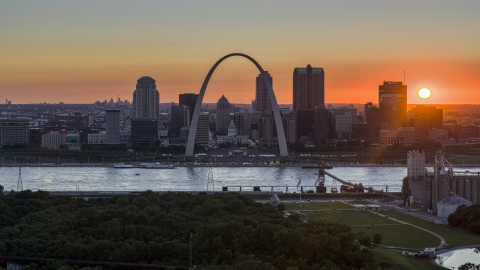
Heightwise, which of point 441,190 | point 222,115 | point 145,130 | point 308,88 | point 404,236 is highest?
point 308,88

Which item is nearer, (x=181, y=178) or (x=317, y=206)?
(x=317, y=206)

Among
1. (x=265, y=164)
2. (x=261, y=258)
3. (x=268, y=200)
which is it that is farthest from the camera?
(x=265, y=164)

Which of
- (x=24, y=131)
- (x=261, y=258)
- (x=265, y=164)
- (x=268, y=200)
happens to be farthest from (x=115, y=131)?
(x=261, y=258)

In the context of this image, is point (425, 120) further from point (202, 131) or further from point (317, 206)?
point (317, 206)

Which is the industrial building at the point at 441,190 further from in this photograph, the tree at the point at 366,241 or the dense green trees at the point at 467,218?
the tree at the point at 366,241

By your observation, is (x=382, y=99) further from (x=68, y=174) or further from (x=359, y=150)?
(x=68, y=174)

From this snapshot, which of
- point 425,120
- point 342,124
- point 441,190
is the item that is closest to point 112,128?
point 342,124

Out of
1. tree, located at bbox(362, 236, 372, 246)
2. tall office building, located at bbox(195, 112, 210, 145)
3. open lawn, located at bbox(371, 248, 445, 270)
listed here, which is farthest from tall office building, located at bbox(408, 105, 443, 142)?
open lawn, located at bbox(371, 248, 445, 270)
